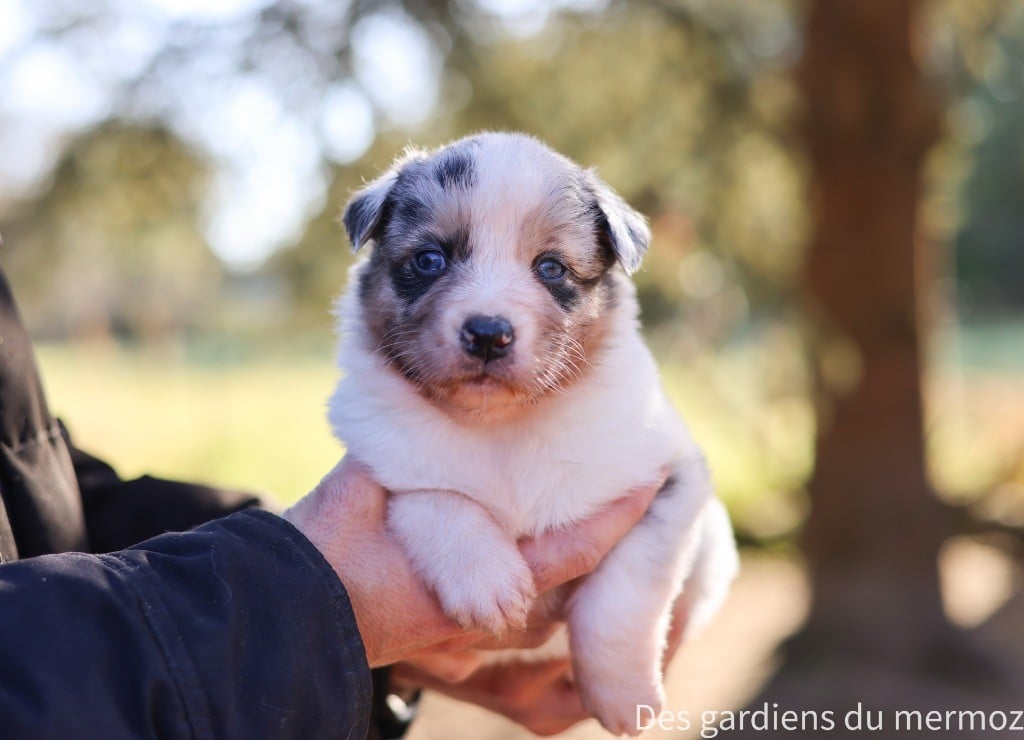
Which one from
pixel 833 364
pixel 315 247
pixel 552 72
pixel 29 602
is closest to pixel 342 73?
pixel 315 247

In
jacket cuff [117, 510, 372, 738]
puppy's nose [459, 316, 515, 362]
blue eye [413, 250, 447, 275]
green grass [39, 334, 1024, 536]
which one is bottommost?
green grass [39, 334, 1024, 536]

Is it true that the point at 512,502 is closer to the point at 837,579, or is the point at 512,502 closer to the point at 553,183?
the point at 553,183

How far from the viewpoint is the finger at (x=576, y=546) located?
2.93 m

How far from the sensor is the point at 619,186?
903 centimetres

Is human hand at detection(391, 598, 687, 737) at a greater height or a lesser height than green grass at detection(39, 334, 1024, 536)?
greater

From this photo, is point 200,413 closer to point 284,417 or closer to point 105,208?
point 284,417

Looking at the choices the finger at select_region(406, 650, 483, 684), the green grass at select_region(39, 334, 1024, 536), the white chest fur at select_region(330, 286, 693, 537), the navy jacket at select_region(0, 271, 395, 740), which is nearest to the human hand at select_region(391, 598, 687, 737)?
the finger at select_region(406, 650, 483, 684)

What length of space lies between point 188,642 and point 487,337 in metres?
1.22

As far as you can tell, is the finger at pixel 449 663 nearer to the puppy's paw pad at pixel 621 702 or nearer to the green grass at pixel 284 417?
the puppy's paw pad at pixel 621 702

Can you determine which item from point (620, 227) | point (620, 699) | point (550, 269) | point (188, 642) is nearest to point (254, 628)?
point (188, 642)

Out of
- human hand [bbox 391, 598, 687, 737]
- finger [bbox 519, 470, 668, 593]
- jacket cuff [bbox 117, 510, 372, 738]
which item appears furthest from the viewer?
human hand [bbox 391, 598, 687, 737]

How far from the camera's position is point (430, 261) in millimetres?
3162

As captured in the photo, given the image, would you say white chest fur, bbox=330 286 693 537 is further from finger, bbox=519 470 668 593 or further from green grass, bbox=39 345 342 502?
green grass, bbox=39 345 342 502

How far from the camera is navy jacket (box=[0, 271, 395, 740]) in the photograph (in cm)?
182
